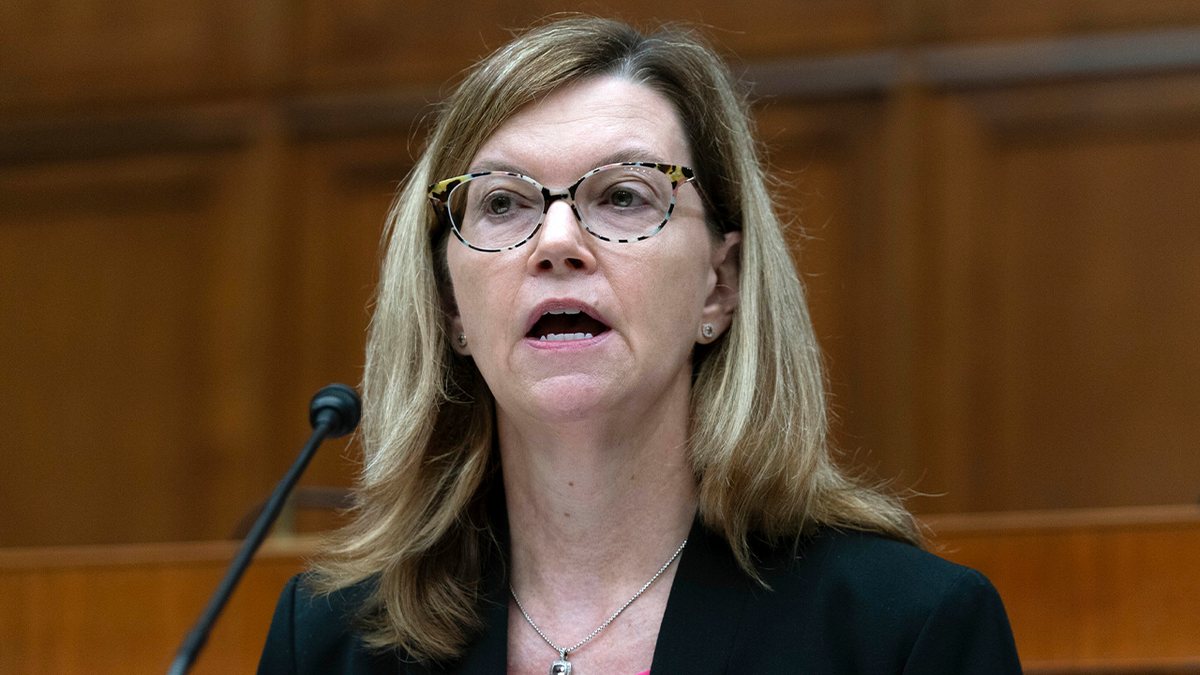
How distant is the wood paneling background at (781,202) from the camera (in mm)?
3023

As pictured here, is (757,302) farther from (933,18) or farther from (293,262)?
(293,262)

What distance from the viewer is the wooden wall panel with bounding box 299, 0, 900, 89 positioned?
317 centimetres

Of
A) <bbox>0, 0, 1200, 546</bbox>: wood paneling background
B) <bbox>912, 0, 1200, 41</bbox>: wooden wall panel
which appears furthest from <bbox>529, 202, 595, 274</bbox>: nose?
<bbox>912, 0, 1200, 41</bbox>: wooden wall panel

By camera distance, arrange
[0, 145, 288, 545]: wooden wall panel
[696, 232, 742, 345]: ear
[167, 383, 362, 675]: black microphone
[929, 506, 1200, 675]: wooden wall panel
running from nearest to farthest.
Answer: [167, 383, 362, 675]: black microphone
[696, 232, 742, 345]: ear
[929, 506, 1200, 675]: wooden wall panel
[0, 145, 288, 545]: wooden wall panel

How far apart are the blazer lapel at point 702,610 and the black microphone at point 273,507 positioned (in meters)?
0.40

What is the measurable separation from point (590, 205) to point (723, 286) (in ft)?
0.75

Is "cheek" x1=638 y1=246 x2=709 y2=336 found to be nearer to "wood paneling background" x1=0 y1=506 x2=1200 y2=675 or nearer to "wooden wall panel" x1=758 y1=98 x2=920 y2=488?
"wood paneling background" x1=0 y1=506 x2=1200 y2=675

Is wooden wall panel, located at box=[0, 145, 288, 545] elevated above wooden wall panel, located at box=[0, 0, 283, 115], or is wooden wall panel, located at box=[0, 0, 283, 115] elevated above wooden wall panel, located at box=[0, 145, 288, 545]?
wooden wall panel, located at box=[0, 0, 283, 115]

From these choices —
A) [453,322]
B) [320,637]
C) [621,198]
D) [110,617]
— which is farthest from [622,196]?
[110,617]

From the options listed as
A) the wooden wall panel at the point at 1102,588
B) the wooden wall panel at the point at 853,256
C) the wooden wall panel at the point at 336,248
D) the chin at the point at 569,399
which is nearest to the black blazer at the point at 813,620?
the chin at the point at 569,399

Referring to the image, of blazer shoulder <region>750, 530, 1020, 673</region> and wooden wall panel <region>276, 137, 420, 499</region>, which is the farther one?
wooden wall panel <region>276, 137, 420, 499</region>

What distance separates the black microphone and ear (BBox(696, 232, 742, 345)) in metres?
0.44

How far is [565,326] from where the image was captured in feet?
4.13

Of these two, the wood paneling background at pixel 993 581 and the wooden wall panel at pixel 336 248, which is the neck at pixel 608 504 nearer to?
the wood paneling background at pixel 993 581
